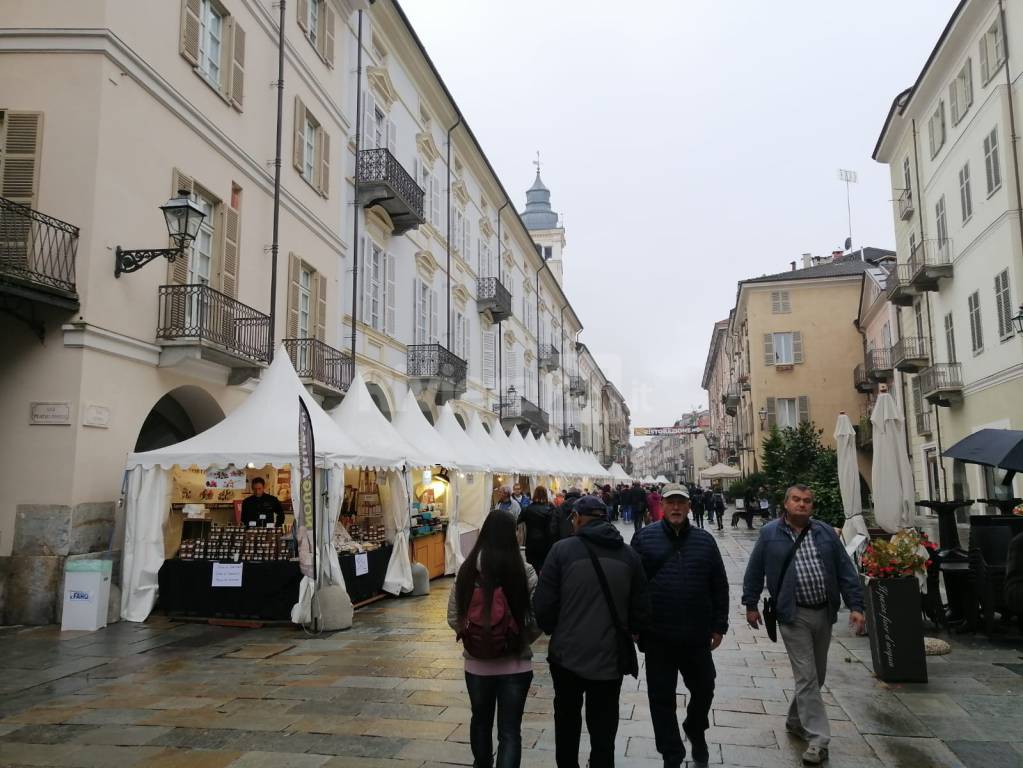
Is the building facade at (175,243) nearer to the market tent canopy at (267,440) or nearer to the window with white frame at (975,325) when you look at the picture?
the market tent canopy at (267,440)

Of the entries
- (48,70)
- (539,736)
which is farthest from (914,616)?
(48,70)

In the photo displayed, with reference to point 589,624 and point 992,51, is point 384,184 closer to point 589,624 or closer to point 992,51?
point 992,51

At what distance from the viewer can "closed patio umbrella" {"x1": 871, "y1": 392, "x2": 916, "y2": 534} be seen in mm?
9883

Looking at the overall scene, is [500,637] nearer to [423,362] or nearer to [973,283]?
[423,362]

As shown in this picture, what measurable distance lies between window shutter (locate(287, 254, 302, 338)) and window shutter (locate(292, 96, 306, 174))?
2.00 meters

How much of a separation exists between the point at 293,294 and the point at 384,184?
457 centimetres

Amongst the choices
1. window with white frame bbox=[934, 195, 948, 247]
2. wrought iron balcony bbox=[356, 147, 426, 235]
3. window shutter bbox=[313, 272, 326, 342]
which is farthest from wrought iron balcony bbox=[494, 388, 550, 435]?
window with white frame bbox=[934, 195, 948, 247]

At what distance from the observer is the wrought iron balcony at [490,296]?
102ft

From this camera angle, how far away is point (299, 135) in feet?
54.8

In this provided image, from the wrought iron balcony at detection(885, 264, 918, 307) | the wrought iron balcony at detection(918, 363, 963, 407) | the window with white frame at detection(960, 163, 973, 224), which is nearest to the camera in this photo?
the window with white frame at detection(960, 163, 973, 224)

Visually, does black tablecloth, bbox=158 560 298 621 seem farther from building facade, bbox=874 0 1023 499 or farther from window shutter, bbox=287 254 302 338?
building facade, bbox=874 0 1023 499

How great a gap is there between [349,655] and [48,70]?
9.06 metres

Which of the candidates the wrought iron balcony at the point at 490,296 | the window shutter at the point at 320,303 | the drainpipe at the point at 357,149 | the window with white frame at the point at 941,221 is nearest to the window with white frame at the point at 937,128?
the window with white frame at the point at 941,221

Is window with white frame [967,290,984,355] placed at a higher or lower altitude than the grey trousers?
higher
